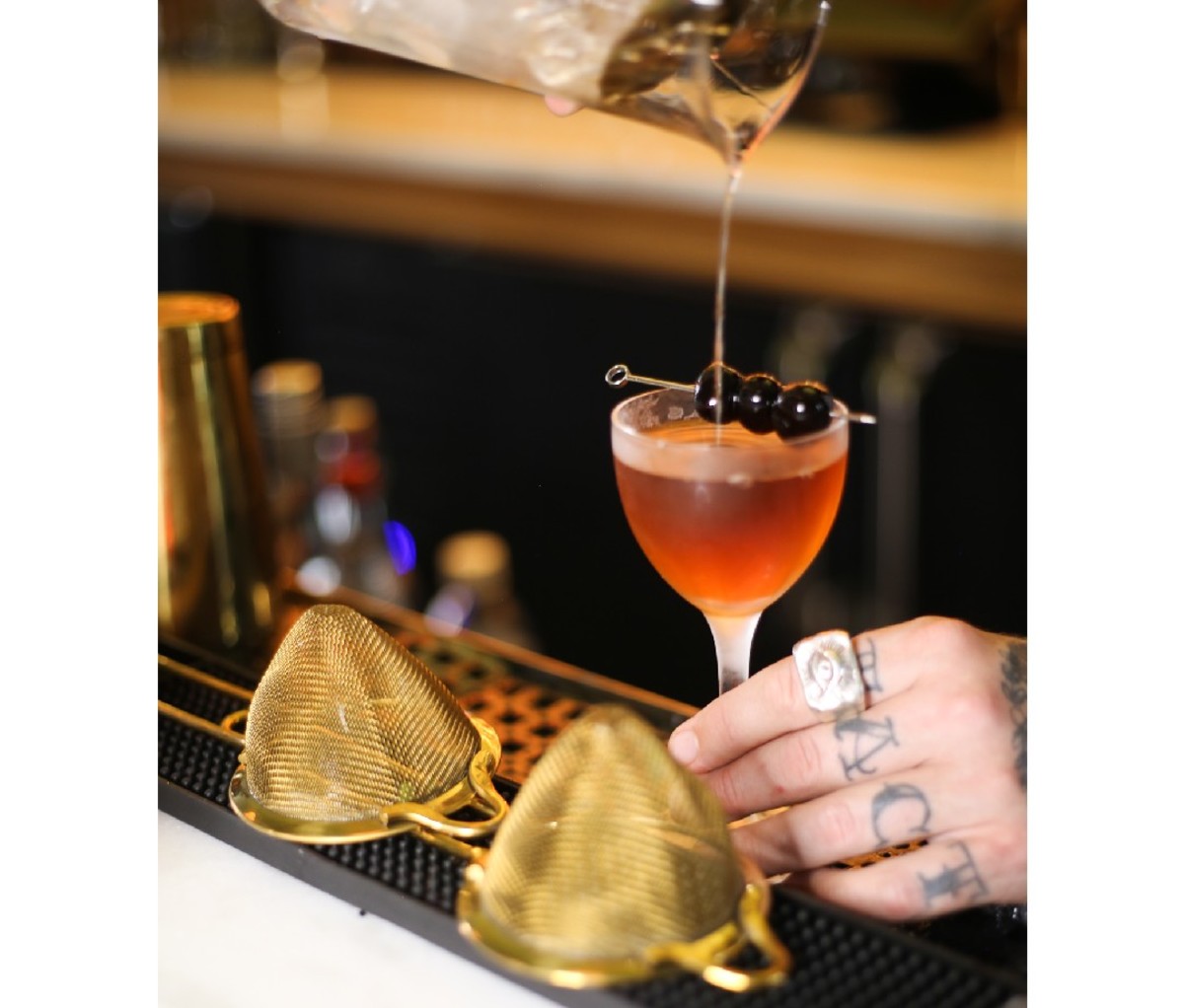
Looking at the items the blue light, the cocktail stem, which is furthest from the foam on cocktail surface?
the blue light

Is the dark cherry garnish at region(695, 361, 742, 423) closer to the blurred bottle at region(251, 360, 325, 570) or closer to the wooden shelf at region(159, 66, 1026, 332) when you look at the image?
the blurred bottle at region(251, 360, 325, 570)

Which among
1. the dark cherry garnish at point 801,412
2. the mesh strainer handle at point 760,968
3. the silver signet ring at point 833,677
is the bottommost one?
the mesh strainer handle at point 760,968

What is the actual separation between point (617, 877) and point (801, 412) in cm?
25

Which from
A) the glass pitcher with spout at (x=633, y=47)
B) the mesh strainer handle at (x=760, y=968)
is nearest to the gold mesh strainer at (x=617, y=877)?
the mesh strainer handle at (x=760, y=968)

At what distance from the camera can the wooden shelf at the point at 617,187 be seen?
2119 mm

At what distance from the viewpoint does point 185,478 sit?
1.07 metres

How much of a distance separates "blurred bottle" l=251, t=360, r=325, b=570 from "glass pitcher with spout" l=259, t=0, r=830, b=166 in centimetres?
100

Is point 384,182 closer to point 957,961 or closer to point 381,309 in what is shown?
point 381,309

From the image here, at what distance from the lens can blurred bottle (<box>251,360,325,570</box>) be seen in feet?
5.81

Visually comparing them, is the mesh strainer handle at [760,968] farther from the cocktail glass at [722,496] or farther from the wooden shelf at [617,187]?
the wooden shelf at [617,187]

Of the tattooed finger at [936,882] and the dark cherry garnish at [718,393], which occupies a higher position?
the dark cherry garnish at [718,393]

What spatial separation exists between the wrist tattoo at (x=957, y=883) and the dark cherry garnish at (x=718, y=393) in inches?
9.6

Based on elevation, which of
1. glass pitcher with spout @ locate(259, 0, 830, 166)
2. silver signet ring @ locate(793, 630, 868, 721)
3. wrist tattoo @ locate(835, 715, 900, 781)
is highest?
glass pitcher with spout @ locate(259, 0, 830, 166)

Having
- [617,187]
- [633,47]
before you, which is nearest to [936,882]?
[633,47]
